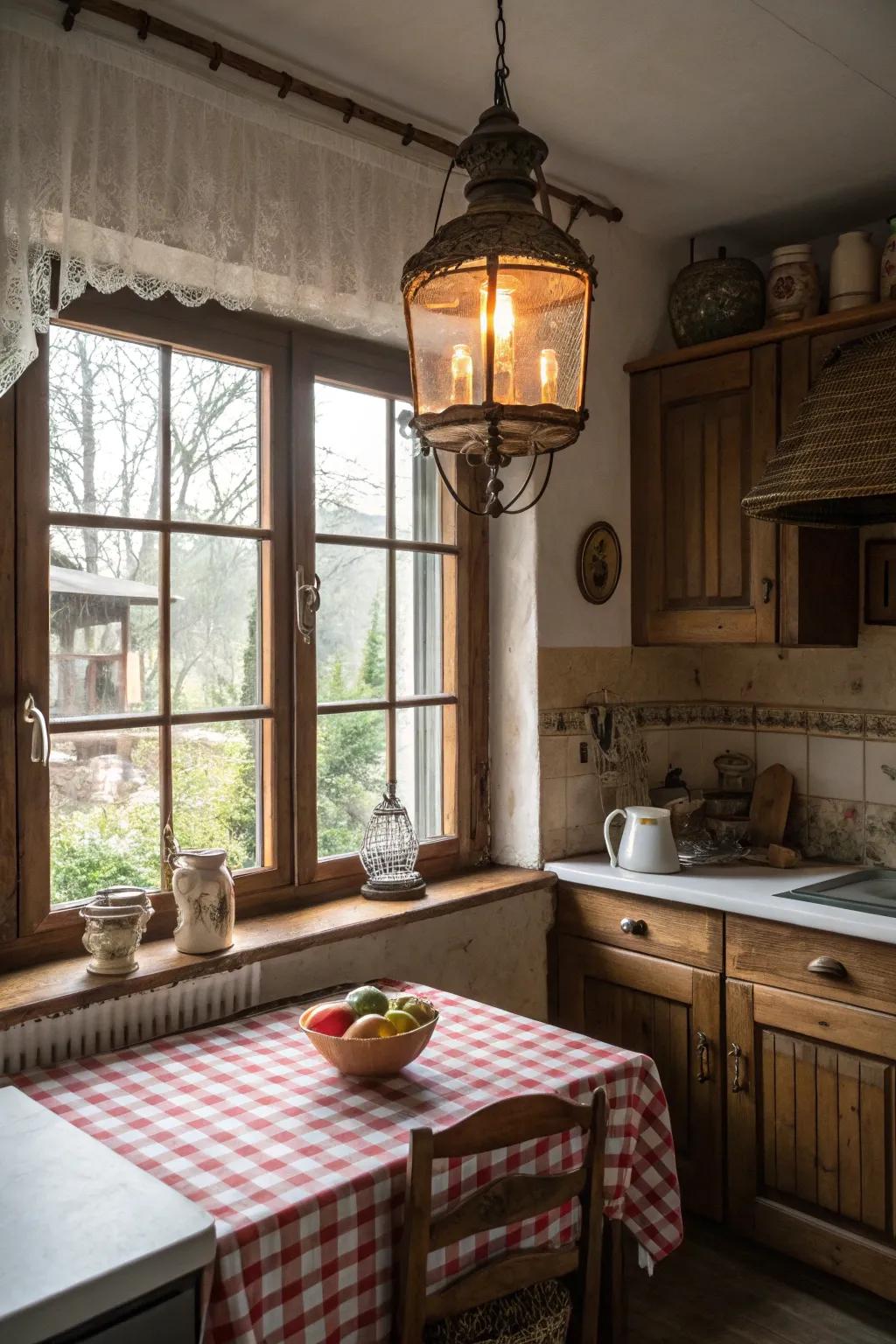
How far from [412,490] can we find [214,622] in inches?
28.5

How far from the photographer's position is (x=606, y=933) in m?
2.79

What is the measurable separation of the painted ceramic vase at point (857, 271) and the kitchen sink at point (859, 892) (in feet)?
4.76

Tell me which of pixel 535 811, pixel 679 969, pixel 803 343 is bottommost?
pixel 679 969

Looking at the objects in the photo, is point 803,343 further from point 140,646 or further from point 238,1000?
point 238,1000

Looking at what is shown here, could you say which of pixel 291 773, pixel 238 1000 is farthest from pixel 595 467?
pixel 238 1000

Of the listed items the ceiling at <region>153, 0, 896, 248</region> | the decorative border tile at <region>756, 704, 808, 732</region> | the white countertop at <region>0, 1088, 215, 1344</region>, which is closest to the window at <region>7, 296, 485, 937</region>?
the ceiling at <region>153, 0, 896, 248</region>

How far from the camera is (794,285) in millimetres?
2871

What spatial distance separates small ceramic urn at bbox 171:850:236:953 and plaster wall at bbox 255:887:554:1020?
0.55ft

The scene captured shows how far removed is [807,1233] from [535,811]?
3.84 feet

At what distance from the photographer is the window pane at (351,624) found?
2619 millimetres

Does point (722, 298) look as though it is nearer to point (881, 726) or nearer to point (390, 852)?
point (881, 726)

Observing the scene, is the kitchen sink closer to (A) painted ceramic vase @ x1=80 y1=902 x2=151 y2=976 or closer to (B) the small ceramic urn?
(B) the small ceramic urn

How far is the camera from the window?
6.95 ft

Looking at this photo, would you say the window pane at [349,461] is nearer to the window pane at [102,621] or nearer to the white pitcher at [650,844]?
the window pane at [102,621]
